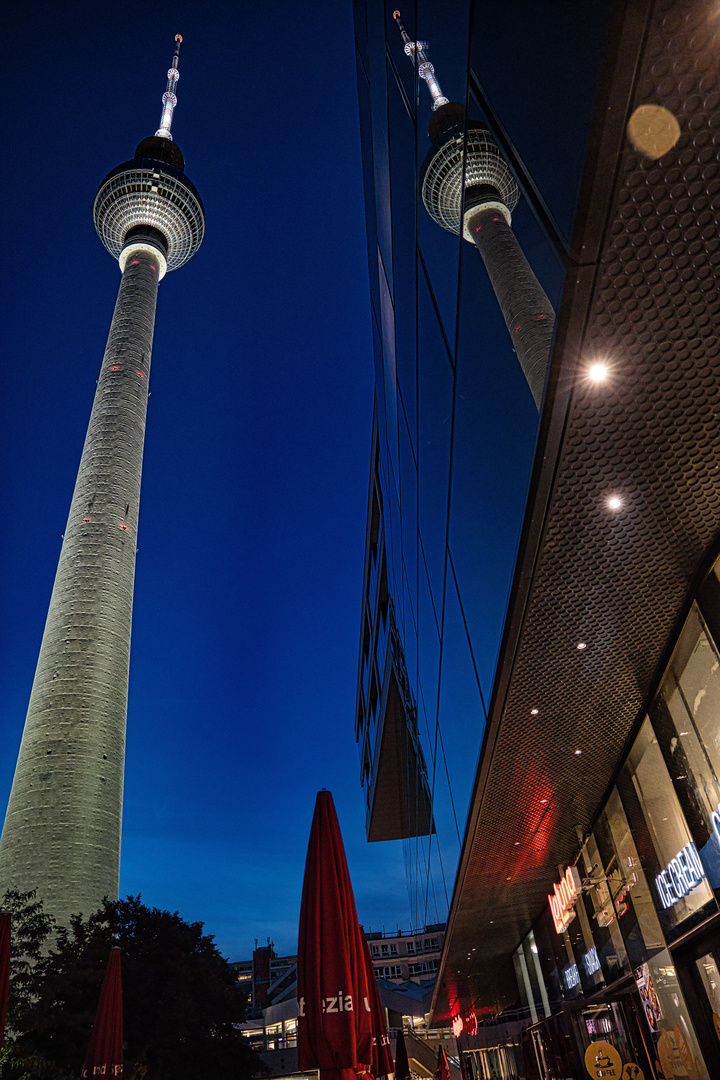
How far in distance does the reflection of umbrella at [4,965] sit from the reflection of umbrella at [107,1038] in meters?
1.51

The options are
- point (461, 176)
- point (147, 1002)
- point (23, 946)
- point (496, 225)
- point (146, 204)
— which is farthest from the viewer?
point (146, 204)

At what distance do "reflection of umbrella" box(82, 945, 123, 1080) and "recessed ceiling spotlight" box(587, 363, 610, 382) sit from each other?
11114 millimetres

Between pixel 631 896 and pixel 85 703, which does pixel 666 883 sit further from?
pixel 85 703

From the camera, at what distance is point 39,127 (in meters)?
83.2

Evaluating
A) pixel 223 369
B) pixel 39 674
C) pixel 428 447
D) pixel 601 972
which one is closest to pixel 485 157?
pixel 428 447

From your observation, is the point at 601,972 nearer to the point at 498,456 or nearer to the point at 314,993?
the point at 314,993

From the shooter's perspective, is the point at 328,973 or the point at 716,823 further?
the point at 716,823

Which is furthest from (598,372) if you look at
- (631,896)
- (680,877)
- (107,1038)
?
(107,1038)

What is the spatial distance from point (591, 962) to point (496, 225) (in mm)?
12975

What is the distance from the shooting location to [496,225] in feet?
16.0

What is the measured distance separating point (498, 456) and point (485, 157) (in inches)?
91.5

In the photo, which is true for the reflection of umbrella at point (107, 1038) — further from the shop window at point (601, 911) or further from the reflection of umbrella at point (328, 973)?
the shop window at point (601, 911)

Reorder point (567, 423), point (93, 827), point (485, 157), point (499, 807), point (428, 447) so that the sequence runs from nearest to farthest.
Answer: point (567, 423)
point (485, 157)
point (428, 447)
point (499, 807)
point (93, 827)

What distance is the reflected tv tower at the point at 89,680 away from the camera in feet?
77.4
